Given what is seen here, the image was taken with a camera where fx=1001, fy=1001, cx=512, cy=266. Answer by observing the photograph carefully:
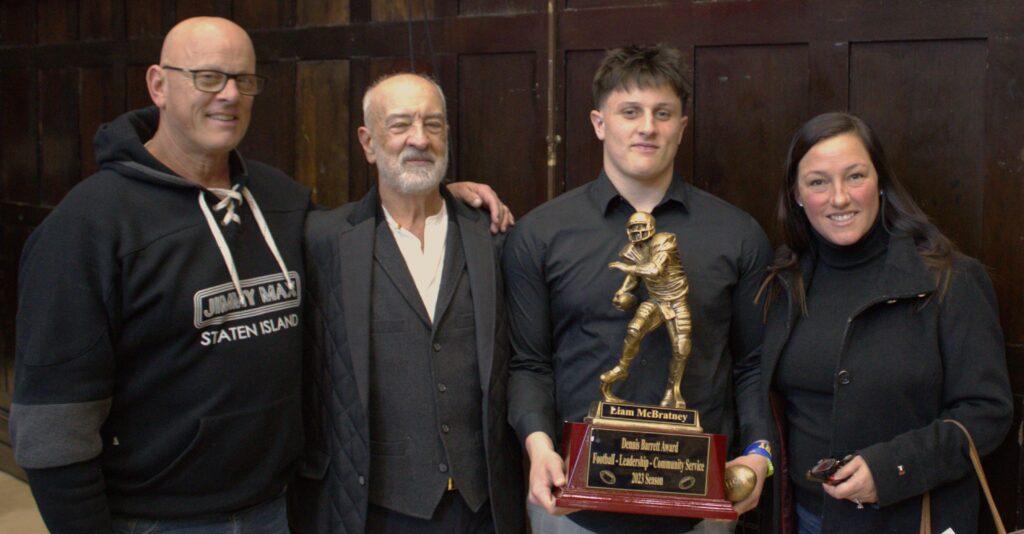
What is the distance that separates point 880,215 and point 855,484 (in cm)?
56

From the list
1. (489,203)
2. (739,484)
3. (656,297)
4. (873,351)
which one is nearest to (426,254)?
(489,203)

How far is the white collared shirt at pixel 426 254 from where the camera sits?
226 centimetres

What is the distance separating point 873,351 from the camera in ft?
6.55

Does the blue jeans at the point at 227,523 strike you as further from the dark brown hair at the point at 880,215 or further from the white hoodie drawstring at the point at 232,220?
the dark brown hair at the point at 880,215

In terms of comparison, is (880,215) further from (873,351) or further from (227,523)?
(227,523)

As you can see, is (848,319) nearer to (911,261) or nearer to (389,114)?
(911,261)

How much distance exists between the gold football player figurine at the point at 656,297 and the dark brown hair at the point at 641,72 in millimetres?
310

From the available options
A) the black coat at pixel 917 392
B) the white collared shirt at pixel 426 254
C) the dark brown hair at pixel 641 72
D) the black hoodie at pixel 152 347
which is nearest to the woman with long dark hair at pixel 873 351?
the black coat at pixel 917 392

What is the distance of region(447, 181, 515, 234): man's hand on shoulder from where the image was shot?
241 centimetres

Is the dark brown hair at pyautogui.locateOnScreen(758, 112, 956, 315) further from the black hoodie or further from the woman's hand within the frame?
the black hoodie

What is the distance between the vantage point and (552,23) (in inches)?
115

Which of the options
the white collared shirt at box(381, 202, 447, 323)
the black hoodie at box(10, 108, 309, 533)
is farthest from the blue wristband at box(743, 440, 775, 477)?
the black hoodie at box(10, 108, 309, 533)

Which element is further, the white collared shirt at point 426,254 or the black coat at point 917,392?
the white collared shirt at point 426,254

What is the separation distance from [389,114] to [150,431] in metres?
0.85
